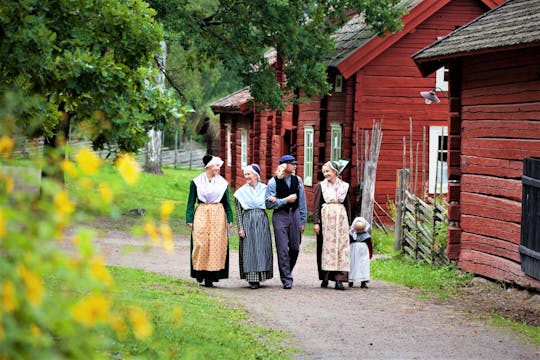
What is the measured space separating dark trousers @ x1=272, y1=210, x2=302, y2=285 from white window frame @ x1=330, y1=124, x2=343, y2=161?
41.2 feet

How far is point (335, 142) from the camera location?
27.5 meters

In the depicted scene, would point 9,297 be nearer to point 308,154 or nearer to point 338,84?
point 338,84

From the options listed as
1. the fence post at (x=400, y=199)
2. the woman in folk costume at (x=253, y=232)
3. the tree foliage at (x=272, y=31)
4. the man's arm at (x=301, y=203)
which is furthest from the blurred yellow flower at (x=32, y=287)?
the tree foliage at (x=272, y=31)

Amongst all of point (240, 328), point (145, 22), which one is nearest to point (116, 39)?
point (145, 22)

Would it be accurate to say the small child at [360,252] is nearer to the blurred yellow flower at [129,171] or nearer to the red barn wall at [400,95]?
the red barn wall at [400,95]

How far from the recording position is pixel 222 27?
1036 inches

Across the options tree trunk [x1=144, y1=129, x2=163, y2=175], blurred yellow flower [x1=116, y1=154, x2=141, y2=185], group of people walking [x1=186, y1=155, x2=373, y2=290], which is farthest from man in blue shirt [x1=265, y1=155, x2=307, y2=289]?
tree trunk [x1=144, y1=129, x2=163, y2=175]

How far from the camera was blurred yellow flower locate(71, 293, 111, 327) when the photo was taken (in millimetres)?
3102

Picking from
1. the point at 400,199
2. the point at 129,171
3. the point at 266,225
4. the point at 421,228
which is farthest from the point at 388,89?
the point at 129,171

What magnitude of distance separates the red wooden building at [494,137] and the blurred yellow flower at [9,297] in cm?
988

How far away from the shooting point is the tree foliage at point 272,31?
24406 millimetres

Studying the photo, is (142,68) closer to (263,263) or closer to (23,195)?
(263,263)

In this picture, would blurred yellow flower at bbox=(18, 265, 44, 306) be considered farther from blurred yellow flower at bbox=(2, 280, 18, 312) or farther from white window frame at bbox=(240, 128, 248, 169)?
white window frame at bbox=(240, 128, 248, 169)

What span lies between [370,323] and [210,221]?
352 cm
